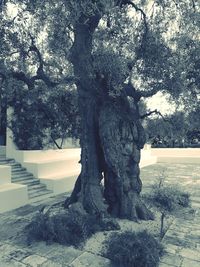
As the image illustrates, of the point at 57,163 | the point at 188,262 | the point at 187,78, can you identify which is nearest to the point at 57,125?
the point at 57,163

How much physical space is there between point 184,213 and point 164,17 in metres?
7.01

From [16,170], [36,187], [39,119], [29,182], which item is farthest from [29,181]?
[39,119]

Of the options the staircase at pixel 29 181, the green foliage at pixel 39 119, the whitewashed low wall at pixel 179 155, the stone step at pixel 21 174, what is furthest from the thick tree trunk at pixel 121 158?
the whitewashed low wall at pixel 179 155

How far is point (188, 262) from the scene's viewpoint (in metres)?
6.42

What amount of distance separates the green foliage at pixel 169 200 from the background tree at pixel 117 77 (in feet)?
6.09

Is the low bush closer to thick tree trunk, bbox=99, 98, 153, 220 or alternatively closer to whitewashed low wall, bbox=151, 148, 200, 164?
thick tree trunk, bbox=99, 98, 153, 220

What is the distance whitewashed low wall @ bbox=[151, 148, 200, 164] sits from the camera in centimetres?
3062

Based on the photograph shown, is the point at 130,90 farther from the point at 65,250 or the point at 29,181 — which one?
the point at 29,181

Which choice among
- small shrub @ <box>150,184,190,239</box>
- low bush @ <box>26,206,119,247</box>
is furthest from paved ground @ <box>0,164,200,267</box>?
small shrub @ <box>150,184,190,239</box>

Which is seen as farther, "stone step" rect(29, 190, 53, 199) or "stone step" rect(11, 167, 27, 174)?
"stone step" rect(11, 167, 27, 174)

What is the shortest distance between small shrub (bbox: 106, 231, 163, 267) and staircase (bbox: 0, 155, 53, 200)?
6584mm

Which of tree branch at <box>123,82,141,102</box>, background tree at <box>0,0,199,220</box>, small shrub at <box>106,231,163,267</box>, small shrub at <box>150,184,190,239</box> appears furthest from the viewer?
small shrub at <box>150,184,190,239</box>

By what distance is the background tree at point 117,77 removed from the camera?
863cm

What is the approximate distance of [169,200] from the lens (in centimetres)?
1122
